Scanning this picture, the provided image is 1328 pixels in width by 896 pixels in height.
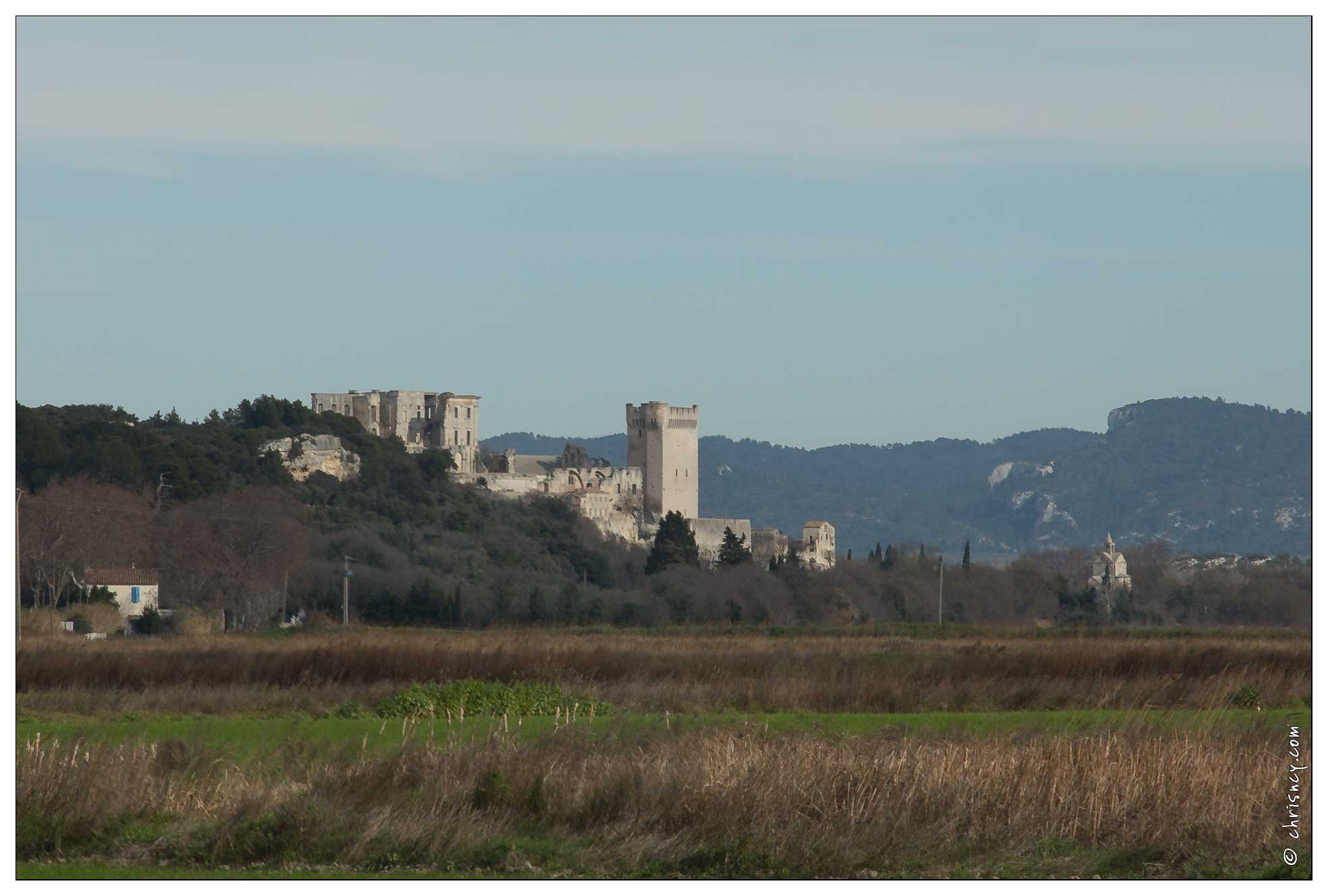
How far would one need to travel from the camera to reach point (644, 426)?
11506 cm

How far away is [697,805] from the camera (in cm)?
1203

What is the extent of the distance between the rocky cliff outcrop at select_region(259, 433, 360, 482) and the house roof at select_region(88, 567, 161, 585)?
80.7 feet

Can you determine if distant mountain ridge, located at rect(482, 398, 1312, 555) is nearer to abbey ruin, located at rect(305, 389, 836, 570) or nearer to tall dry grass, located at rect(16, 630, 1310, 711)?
abbey ruin, located at rect(305, 389, 836, 570)

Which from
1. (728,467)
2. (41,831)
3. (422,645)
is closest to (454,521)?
(422,645)

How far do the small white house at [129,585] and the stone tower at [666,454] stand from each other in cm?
5969

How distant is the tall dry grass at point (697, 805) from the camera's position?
11422 mm

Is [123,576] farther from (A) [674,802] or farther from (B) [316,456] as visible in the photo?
(A) [674,802]

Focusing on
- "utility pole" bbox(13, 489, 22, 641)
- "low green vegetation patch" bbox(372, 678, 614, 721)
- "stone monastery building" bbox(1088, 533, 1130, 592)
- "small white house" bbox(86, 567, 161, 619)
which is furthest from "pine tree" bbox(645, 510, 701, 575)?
"low green vegetation patch" bbox(372, 678, 614, 721)

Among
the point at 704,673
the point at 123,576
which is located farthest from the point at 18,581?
the point at 704,673

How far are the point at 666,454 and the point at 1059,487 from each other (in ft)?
259

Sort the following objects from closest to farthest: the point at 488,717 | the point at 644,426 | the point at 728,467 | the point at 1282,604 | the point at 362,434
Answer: the point at 488,717
the point at 1282,604
the point at 362,434
the point at 644,426
the point at 728,467

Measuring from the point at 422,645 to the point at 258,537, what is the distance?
3064 centimetres

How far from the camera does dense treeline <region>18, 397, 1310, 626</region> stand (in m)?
55.3
